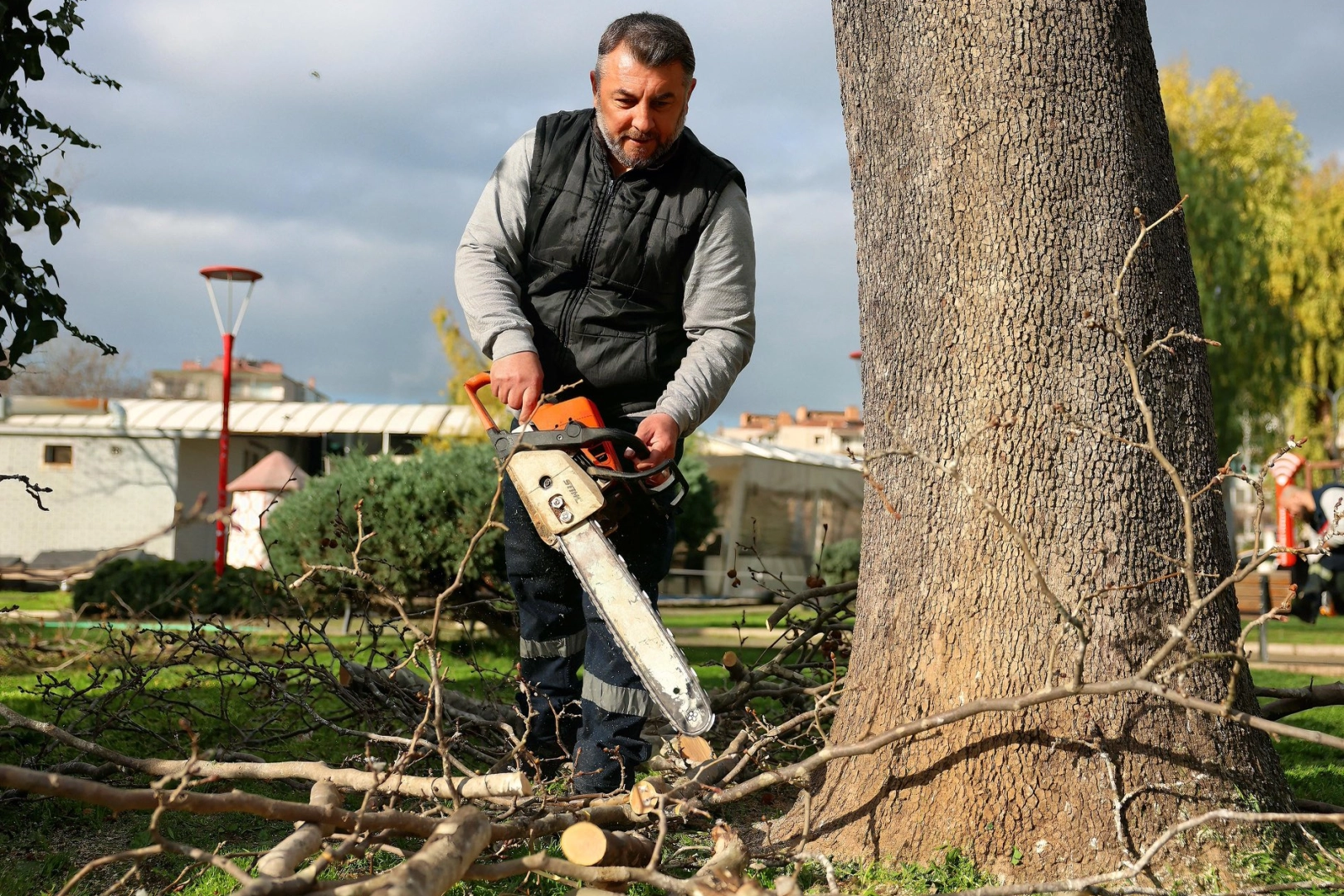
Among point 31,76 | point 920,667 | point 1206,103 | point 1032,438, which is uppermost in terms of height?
point 1206,103

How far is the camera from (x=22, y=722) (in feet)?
8.48

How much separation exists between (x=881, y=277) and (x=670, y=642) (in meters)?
1.04

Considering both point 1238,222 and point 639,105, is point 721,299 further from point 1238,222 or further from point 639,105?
point 1238,222

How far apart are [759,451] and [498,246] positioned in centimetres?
1615

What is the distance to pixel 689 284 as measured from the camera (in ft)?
10.2

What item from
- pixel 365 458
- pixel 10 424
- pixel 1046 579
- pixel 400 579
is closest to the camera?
pixel 1046 579

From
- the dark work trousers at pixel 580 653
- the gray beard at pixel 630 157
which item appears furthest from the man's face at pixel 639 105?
the dark work trousers at pixel 580 653

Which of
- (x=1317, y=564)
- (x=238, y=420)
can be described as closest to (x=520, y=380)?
(x=1317, y=564)

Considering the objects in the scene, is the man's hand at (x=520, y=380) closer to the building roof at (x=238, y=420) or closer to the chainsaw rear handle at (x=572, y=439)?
the chainsaw rear handle at (x=572, y=439)

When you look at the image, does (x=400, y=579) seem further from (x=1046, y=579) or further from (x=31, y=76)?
(x=1046, y=579)

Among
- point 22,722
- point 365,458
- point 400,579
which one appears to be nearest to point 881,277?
point 22,722

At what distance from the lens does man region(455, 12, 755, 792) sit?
294 centimetres

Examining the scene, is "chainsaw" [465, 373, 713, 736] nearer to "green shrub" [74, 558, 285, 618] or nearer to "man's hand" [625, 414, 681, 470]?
"man's hand" [625, 414, 681, 470]

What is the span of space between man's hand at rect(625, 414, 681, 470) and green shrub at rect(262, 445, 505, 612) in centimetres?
449
